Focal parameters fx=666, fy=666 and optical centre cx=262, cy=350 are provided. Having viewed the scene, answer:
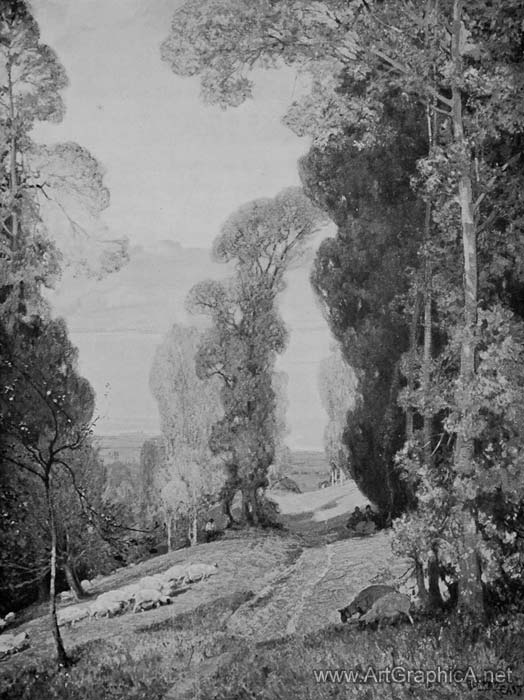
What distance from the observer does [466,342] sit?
4.13 m

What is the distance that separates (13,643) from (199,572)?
51.1 inches

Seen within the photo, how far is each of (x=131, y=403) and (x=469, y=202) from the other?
265 cm

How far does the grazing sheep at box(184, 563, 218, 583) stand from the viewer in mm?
4324

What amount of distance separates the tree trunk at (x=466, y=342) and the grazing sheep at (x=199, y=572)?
1.56 meters

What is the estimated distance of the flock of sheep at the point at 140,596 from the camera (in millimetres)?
4266

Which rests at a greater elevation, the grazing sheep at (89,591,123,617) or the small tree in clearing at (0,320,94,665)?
the small tree in clearing at (0,320,94,665)

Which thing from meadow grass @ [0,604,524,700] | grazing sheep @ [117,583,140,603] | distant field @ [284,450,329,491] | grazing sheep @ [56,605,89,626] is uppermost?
distant field @ [284,450,329,491]

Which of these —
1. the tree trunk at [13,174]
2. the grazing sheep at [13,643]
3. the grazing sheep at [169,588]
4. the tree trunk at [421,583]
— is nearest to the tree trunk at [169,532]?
the grazing sheep at [169,588]

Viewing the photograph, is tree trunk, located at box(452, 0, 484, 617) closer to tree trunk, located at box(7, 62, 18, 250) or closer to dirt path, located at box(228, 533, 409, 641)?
dirt path, located at box(228, 533, 409, 641)

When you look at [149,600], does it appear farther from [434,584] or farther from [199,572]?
[434,584]

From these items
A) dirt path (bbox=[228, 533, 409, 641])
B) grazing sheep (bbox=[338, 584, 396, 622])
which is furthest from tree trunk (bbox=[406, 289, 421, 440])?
grazing sheep (bbox=[338, 584, 396, 622])

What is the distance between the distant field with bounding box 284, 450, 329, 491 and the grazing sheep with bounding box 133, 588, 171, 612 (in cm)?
117

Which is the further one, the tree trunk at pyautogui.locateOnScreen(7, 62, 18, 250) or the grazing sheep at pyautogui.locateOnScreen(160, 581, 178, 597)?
the tree trunk at pyautogui.locateOnScreen(7, 62, 18, 250)

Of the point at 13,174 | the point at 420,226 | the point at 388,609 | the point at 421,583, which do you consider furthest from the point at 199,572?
the point at 13,174
